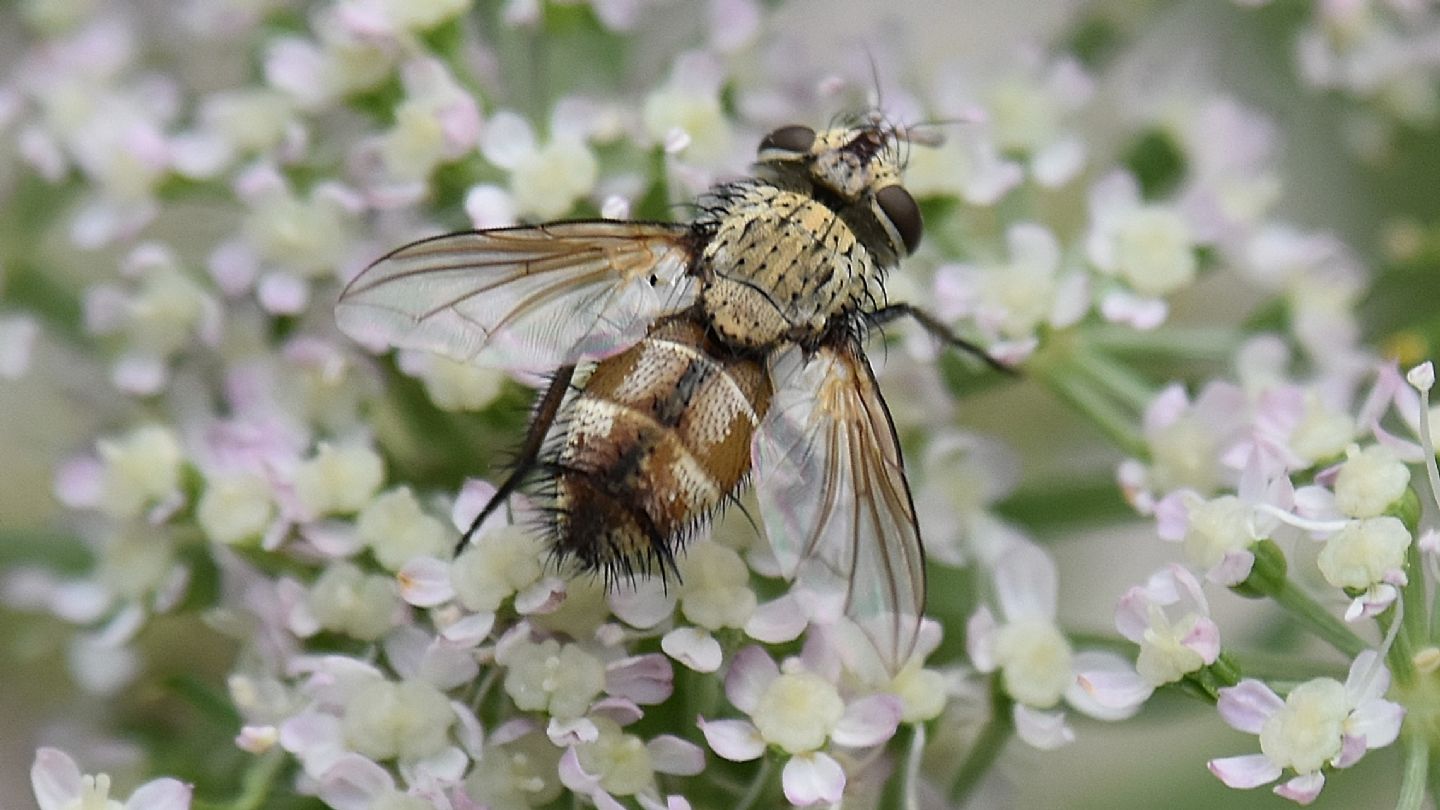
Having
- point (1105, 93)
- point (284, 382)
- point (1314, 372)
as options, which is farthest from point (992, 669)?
point (1105, 93)

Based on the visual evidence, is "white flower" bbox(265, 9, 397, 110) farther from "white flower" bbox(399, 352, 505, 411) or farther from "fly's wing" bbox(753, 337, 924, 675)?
"fly's wing" bbox(753, 337, 924, 675)

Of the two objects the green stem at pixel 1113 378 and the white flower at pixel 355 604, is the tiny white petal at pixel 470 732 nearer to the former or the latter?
the white flower at pixel 355 604

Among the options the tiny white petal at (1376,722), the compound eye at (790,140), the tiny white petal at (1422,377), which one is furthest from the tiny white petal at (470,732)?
the tiny white petal at (1422,377)

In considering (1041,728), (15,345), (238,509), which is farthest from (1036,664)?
(15,345)

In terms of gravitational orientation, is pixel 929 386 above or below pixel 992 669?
above

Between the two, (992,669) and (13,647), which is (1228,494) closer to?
(992,669)

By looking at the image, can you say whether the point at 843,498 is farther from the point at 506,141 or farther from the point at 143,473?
the point at 143,473
